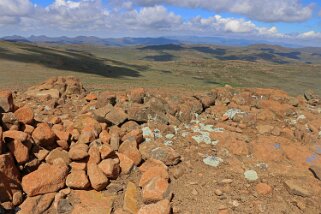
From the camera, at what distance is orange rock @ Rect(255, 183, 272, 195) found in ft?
32.9

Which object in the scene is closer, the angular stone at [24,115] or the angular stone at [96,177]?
the angular stone at [96,177]

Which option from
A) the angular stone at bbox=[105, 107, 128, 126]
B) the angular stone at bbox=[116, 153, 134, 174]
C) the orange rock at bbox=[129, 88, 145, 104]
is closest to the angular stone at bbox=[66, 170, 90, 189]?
the angular stone at bbox=[116, 153, 134, 174]

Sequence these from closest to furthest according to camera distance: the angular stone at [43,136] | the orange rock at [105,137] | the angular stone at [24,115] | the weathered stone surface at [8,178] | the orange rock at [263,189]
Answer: the weathered stone surface at [8,178], the orange rock at [263,189], the angular stone at [43,136], the angular stone at [24,115], the orange rock at [105,137]

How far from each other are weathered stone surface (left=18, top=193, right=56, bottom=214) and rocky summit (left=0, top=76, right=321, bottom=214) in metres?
0.03

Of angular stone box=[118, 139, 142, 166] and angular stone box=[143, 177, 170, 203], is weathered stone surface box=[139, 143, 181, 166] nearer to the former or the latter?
angular stone box=[118, 139, 142, 166]

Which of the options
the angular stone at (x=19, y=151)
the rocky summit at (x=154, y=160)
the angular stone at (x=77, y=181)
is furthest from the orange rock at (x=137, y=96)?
the angular stone at (x=19, y=151)

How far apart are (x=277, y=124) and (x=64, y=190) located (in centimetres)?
1044

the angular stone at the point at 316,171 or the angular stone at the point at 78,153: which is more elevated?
the angular stone at the point at 78,153

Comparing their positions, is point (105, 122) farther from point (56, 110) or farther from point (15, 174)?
point (15, 174)

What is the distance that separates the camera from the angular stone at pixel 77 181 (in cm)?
975

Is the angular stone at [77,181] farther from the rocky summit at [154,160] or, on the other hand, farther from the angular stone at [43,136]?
the angular stone at [43,136]

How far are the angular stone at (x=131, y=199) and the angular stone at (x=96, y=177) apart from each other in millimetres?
774

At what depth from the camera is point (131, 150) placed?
37.3 feet

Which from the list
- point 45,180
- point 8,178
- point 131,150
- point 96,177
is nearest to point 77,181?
point 96,177
